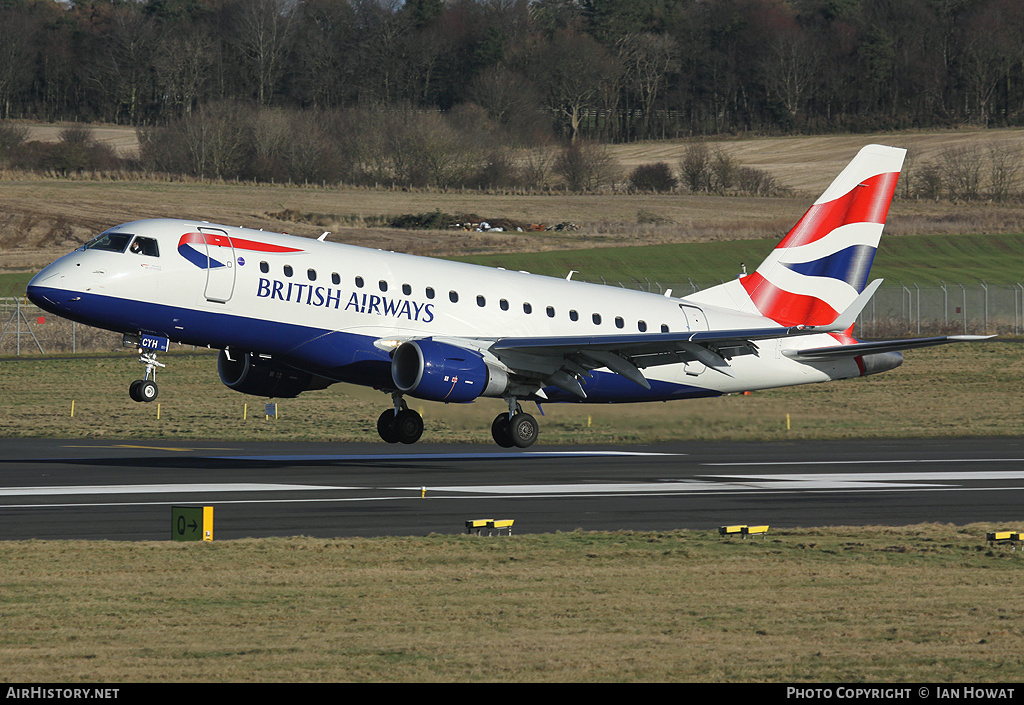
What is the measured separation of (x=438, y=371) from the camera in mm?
30500

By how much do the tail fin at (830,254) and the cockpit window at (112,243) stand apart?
57.3 ft

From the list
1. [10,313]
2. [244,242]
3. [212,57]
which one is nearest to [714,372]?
[244,242]

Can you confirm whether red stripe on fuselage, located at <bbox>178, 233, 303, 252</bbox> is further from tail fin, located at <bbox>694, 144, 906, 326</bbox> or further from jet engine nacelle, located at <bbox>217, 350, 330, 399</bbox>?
tail fin, located at <bbox>694, 144, 906, 326</bbox>

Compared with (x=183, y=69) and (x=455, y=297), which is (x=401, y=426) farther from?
(x=183, y=69)

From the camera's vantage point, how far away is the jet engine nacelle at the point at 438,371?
30.5 meters

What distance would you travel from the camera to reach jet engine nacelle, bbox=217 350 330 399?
33250mm

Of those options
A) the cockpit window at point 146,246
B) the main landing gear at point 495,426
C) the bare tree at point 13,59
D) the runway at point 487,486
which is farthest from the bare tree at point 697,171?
the cockpit window at point 146,246

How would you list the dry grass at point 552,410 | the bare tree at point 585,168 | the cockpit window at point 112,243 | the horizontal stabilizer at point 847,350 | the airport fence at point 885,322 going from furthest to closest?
the bare tree at point 585,168, the airport fence at point 885,322, the dry grass at point 552,410, the horizontal stabilizer at point 847,350, the cockpit window at point 112,243

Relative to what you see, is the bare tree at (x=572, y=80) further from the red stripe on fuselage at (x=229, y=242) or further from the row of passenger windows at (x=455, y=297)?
the red stripe on fuselage at (x=229, y=242)

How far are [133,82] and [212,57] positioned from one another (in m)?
11.9

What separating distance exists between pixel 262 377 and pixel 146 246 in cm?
507

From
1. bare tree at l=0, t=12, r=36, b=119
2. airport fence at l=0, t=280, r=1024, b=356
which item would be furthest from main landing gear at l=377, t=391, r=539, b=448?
bare tree at l=0, t=12, r=36, b=119

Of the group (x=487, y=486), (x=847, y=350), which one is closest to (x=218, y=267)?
(x=487, y=486)

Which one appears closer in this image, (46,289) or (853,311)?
(46,289)
